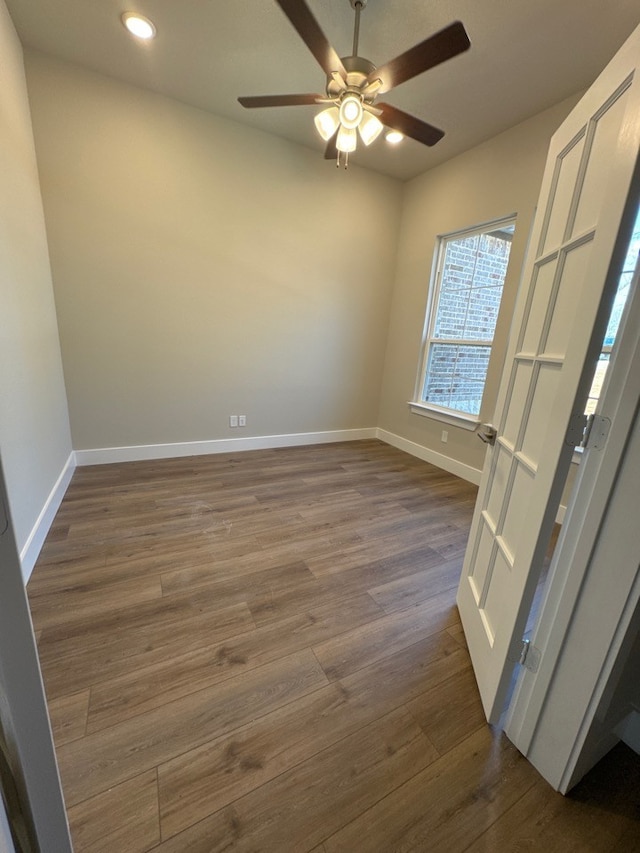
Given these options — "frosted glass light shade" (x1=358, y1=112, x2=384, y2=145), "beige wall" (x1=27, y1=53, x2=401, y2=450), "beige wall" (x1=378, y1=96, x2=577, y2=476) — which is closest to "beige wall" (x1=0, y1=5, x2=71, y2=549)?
"beige wall" (x1=27, y1=53, x2=401, y2=450)

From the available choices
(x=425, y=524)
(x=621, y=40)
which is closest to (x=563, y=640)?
(x=425, y=524)

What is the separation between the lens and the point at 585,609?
938 millimetres

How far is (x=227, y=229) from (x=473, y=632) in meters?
3.57

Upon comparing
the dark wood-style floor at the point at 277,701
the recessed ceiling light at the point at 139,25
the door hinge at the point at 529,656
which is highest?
the recessed ceiling light at the point at 139,25

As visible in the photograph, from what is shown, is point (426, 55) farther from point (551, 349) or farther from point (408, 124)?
point (551, 349)

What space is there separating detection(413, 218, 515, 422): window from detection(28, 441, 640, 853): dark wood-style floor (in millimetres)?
1742

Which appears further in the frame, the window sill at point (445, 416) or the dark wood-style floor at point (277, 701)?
the window sill at point (445, 416)

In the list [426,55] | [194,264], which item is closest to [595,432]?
[426,55]

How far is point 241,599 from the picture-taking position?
1703mm

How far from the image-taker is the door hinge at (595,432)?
862 millimetres

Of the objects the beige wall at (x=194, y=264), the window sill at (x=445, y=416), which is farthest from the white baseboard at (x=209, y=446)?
the window sill at (x=445, y=416)

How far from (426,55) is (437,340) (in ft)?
8.17

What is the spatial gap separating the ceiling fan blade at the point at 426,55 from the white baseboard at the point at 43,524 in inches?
107

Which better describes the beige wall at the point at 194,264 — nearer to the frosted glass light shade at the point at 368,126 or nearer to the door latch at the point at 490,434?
the frosted glass light shade at the point at 368,126
